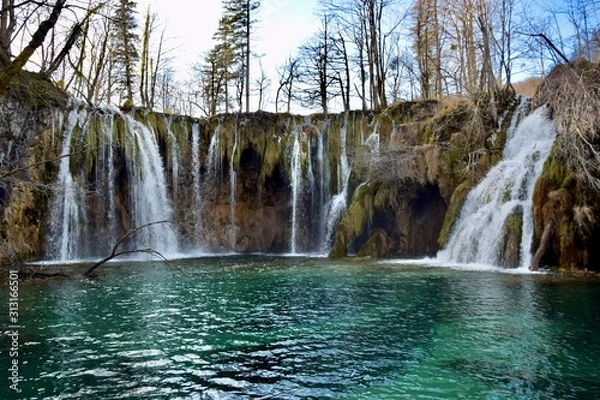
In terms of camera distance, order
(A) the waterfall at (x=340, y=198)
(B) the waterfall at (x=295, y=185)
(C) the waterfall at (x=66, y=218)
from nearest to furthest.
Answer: (C) the waterfall at (x=66, y=218) → (A) the waterfall at (x=340, y=198) → (B) the waterfall at (x=295, y=185)

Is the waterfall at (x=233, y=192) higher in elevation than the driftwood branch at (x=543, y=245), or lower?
higher

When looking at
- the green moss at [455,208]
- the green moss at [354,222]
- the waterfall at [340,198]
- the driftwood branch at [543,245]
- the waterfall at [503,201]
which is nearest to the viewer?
the driftwood branch at [543,245]

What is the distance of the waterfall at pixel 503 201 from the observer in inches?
570

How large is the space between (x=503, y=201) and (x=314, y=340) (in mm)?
11077

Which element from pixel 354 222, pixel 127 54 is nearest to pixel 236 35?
pixel 127 54

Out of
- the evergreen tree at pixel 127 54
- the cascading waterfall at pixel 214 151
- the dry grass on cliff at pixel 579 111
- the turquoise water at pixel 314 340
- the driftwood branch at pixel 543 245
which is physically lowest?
the turquoise water at pixel 314 340

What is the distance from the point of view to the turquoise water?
5129mm

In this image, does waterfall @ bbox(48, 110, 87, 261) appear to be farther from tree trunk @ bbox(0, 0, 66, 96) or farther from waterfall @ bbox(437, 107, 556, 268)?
tree trunk @ bbox(0, 0, 66, 96)

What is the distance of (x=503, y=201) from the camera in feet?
50.5

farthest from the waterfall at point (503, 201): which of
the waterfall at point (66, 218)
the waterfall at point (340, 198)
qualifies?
the waterfall at point (66, 218)

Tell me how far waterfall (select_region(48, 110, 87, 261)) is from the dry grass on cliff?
726 inches

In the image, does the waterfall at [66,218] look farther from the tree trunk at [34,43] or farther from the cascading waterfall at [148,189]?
the tree trunk at [34,43]

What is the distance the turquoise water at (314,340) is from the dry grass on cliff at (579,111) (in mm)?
3429

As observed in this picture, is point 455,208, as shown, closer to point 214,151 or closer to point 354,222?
point 354,222
